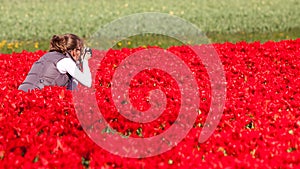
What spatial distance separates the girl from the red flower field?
0.39 metres

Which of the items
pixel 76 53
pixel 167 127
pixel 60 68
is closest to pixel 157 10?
pixel 76 53

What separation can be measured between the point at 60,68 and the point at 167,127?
9.75ft

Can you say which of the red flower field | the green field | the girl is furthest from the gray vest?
the green field

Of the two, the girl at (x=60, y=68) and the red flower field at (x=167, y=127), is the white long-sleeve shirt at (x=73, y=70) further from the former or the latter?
the red flower field at (x=167, y=127)

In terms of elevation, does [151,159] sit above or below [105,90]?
below

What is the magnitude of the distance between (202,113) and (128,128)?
0.97 meters

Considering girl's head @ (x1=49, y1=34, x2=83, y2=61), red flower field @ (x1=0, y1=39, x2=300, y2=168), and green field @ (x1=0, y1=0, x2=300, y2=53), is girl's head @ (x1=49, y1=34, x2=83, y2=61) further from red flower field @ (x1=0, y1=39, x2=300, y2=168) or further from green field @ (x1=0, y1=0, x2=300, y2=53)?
green field @ (x1=0, y1=0, x2=300, y2=53)

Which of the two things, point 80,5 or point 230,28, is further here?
point 80,5

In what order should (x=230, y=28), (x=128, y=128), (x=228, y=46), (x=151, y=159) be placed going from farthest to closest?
(x=230, y=28), (x=228, y=46), (x=128, y=128), (x=151, y=159)

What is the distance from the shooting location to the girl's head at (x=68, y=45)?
723cm

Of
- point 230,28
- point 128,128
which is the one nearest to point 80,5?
point 230,28

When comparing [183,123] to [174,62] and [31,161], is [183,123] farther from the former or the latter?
[174,62]

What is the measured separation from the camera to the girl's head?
723 cm

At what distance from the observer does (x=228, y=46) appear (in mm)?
10648
